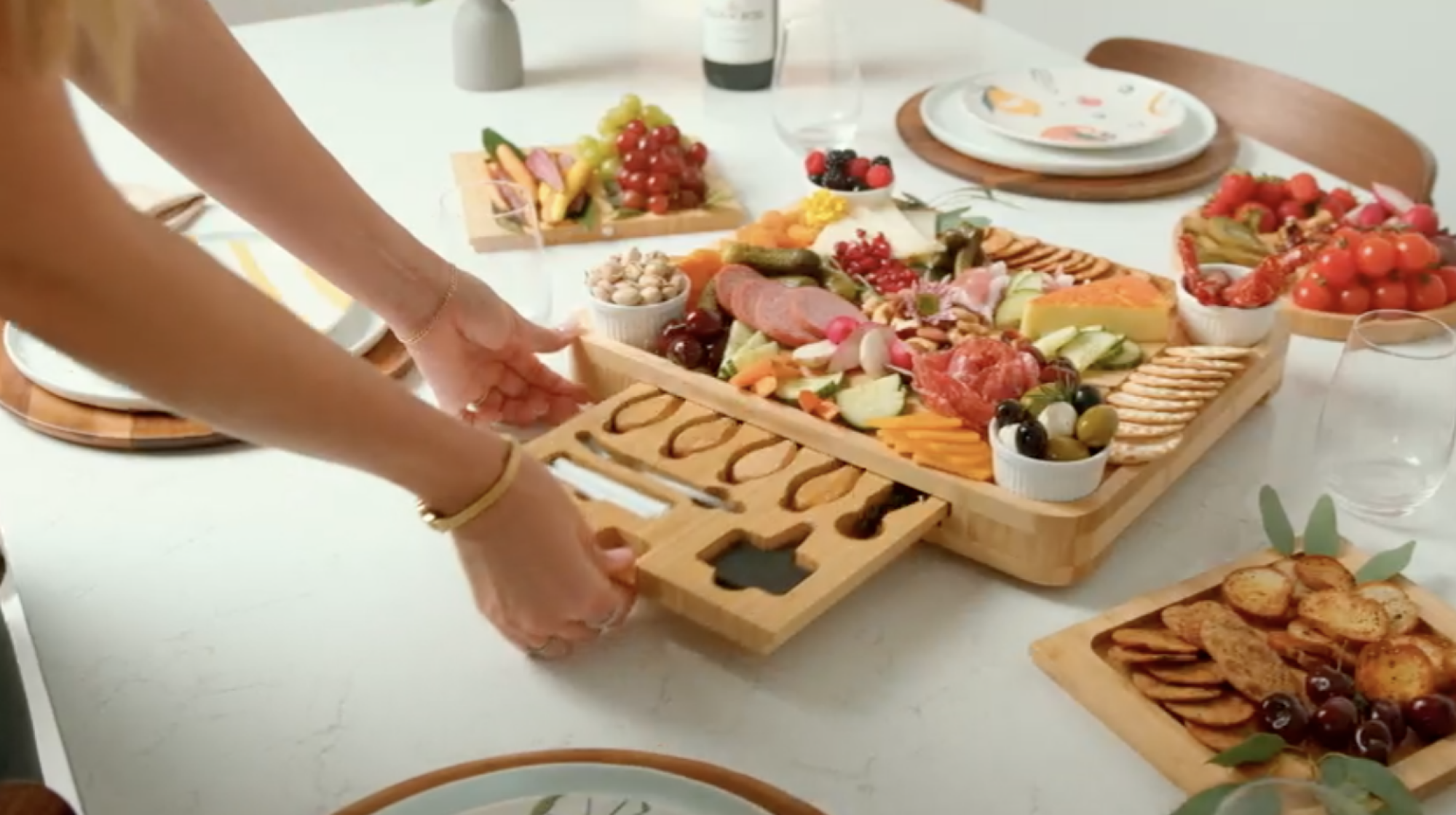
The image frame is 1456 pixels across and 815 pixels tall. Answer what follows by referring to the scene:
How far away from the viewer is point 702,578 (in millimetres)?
920

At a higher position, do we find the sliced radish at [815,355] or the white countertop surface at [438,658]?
the sliced radish at [815,355]

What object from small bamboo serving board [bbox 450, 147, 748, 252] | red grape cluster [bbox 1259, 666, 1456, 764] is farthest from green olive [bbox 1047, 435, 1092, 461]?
small bamboo serving board [bbox 450, 147, 748, 252]

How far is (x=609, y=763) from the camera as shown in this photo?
31.6 inches

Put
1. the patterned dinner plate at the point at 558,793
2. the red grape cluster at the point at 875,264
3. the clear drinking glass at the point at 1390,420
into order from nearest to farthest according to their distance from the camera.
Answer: the patterned dinner plate at the point at 558,793
the clear drinking glass at the point at 1390,420
the red grape cluster at the point at 875,264

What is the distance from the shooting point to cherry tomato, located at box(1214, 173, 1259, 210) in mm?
1441

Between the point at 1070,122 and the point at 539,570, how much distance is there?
3.45ft

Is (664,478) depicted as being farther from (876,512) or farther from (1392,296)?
(1392,296)

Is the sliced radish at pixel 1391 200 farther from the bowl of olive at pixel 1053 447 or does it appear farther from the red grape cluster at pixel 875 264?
the bowl of olive at pixel 1053 447

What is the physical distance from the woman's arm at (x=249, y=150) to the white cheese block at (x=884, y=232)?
419 mm

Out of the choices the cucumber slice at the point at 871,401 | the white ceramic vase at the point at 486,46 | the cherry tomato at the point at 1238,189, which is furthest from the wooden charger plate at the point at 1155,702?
the white ceramic vase at the point at 486,46

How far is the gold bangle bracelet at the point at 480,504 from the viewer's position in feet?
2.74

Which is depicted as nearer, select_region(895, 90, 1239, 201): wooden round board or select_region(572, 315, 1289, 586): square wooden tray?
select_region(572, 315, 1289, 586): square wooden tray

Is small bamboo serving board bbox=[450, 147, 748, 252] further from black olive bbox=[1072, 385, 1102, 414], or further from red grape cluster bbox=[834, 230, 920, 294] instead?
black olive bbox=[1072, 385, 1102, 414]

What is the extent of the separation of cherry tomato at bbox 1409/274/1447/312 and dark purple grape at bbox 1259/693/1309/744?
599 mm
